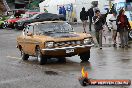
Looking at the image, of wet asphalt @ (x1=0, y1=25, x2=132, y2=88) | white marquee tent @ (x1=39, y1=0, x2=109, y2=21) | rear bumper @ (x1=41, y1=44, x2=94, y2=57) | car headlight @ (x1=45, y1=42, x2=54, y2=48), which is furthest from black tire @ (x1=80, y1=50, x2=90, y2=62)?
white marquee tent @ (x1=39, y1=0, x2=109, y2=21)

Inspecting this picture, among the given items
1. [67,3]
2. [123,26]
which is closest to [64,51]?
[123,26]

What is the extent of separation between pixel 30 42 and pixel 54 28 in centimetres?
100

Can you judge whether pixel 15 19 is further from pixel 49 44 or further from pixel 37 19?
pixel 49 44

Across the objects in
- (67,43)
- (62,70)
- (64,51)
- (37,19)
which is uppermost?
(67,43)

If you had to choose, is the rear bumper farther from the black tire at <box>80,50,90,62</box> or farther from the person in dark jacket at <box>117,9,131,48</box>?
the person in dark jacket at <box>117,9,131,48</box>

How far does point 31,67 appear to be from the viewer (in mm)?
15859

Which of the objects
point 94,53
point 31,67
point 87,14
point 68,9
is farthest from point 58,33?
point 68,9

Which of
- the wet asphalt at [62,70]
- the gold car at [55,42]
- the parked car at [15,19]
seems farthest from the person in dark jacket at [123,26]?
the parked car at [15,19]

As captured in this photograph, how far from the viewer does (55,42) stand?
51.6 feet

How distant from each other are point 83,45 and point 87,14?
61.7 feet

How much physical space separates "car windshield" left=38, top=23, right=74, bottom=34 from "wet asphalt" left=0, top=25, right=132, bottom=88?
1114mm

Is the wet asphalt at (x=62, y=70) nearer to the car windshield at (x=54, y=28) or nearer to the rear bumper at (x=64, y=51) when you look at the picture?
the rear bumper at (x=64, y=51)

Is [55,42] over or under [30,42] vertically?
over

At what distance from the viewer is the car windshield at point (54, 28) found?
1697cm
